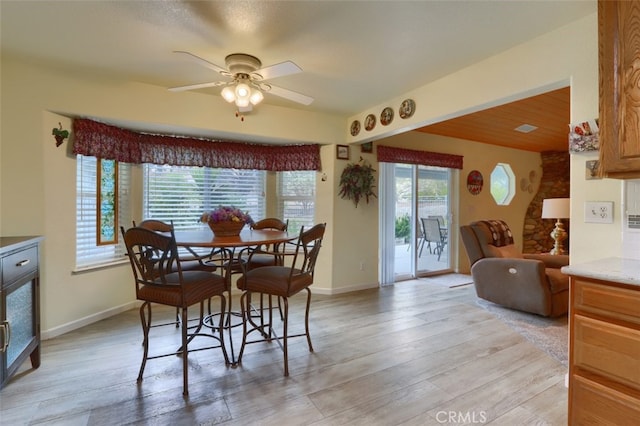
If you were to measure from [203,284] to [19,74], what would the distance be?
240cm

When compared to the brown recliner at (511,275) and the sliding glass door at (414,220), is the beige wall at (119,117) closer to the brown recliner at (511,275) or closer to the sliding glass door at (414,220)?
the sliding glass door at (414,220)

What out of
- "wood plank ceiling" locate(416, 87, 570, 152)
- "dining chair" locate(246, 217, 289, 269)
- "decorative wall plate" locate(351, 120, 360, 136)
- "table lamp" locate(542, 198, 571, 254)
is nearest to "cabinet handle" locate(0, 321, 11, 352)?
"dining chair" locate(246, 217, 289, 269)

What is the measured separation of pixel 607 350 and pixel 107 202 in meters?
4.12

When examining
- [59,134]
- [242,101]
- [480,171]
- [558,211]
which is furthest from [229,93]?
[480,171]

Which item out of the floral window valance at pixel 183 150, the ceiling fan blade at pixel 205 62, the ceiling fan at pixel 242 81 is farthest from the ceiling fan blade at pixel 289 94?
the floral window valance at pixel 183 150

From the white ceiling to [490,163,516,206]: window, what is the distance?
13.6ft

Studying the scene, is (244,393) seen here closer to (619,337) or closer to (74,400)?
(74,400)

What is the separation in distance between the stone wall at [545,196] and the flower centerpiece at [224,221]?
20.4 feet

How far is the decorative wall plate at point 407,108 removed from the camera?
10.3 ft

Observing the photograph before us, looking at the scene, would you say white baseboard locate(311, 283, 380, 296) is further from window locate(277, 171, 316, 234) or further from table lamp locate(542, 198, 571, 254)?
table lamp locate(542, 198, 571, 254)

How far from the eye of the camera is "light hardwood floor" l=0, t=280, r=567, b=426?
1.71 m

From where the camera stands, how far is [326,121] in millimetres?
4016

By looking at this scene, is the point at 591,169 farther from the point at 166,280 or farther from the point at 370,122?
the point at 166,280

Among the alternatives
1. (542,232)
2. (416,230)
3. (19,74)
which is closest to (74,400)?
(19,74)
